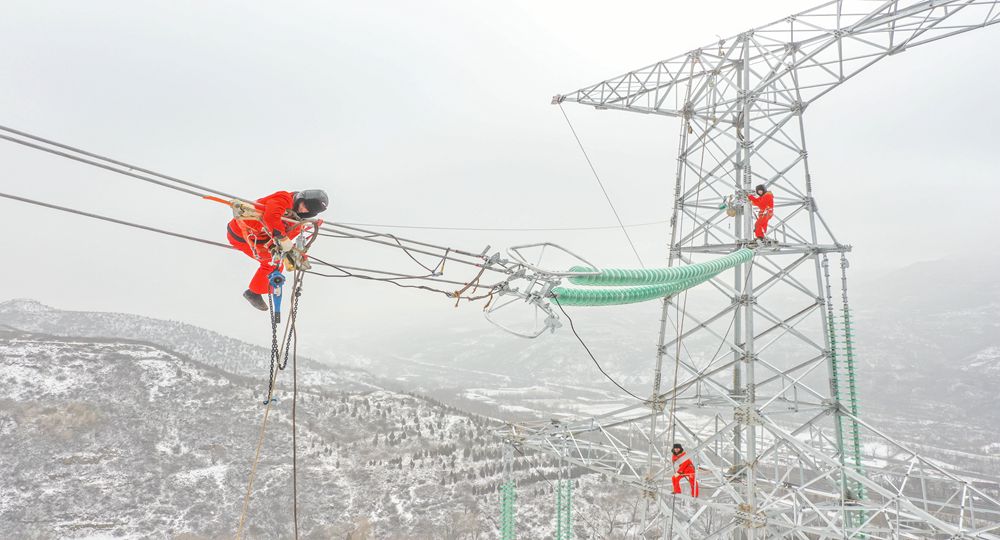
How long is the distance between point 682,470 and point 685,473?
9cm

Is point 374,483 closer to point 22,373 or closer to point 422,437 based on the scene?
point 422,437

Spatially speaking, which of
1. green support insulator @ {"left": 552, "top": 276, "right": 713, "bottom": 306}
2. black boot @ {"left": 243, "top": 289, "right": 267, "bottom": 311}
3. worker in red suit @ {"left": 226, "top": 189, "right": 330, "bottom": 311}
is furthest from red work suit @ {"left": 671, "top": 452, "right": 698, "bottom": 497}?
worker in red suit @ {"left": 226, "top": 189, "right": 330, "bottom": 311}

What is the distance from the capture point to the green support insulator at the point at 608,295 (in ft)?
22.8

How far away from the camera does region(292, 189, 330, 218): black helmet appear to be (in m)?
5.98

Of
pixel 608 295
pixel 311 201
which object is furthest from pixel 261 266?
pixel 608 295

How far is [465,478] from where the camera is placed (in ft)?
171

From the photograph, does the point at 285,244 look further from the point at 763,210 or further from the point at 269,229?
the point at 763,210

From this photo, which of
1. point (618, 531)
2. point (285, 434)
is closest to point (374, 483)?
point (285, 434)

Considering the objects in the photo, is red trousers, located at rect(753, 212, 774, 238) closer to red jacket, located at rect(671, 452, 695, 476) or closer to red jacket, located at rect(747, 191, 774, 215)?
red jacket, located at rect(747, 191, 774, 215)

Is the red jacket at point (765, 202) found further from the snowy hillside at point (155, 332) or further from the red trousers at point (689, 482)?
the snowy hillside at point (155, 332)

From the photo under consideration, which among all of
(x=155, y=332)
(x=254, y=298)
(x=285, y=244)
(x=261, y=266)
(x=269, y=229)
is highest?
(x=155, y=332)

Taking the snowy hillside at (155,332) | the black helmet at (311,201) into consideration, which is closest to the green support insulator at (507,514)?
the black helmet at (311,201)

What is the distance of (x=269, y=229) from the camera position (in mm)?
5707

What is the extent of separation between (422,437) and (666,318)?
55.1 m
